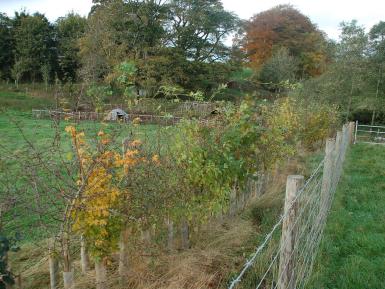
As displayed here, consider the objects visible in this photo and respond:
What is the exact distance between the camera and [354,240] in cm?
485

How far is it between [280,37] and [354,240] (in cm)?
4112

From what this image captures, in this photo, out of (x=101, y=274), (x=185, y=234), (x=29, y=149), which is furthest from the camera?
(x=185, y=234)

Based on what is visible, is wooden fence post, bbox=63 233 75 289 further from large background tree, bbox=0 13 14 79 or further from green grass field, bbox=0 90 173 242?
large background tree, bbox=0 13 14 79

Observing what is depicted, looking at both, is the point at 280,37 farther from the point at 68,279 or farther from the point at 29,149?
the point at 68,279

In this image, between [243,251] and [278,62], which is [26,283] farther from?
[278,62]

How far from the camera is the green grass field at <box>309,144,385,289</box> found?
12.7 feet

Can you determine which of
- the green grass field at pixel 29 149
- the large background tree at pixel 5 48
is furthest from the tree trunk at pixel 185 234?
the large background tree at pixel 5 48

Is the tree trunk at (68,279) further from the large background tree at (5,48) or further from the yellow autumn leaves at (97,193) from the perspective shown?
the large background tree at (5,48)

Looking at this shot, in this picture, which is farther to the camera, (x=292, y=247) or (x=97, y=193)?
(x=97, y=193)

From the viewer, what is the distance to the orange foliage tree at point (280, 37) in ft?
136

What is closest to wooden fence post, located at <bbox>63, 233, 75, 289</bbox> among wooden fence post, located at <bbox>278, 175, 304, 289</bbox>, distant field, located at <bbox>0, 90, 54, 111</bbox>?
wooden fence post, located at <bbox>278, 175, 304, 289</bbox>

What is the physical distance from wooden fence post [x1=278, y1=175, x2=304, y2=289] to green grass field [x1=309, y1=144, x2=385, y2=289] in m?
0.86

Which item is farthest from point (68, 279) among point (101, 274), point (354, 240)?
point (354, 240)

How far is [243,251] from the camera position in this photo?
14.3ft
